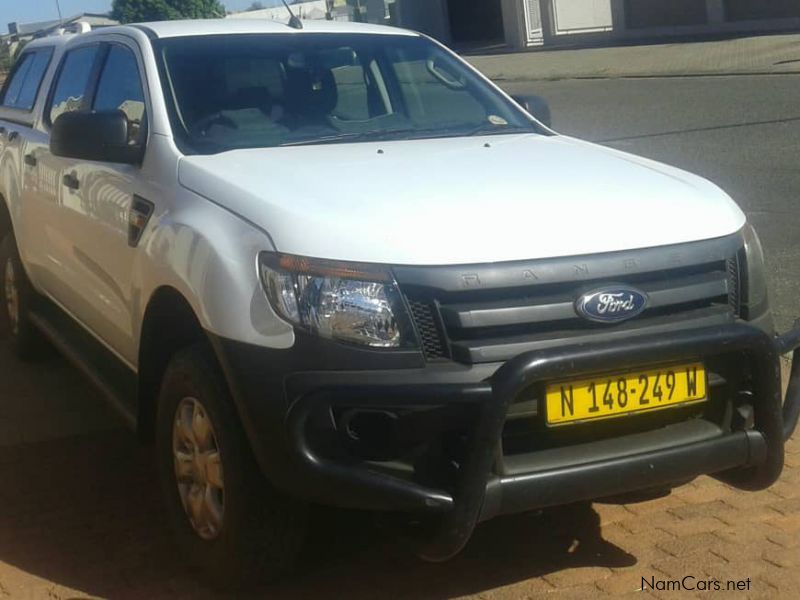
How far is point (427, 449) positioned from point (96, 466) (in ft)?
7.32

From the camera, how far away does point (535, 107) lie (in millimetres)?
5562

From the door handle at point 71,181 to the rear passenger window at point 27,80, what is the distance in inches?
48.1

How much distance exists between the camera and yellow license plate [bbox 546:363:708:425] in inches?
138

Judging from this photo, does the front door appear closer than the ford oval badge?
No

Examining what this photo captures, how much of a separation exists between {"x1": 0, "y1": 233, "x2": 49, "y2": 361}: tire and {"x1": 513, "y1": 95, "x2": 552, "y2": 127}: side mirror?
8.85 ft

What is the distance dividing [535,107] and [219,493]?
2524 mm

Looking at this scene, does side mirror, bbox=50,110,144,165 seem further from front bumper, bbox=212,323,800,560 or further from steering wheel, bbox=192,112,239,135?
front bumper, bbox=212,323,800,560

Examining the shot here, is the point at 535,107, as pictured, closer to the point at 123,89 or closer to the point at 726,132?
the point at 123,89

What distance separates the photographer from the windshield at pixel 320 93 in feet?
15.5

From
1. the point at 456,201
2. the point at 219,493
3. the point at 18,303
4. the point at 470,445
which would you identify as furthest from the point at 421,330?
the point at 18,303

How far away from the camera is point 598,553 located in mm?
4203

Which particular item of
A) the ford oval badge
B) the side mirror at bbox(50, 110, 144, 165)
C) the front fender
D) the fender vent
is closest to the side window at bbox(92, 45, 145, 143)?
the side mirror at bbox(50, 110, 144, 165)
